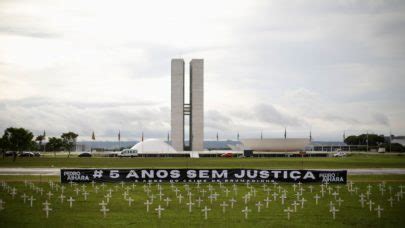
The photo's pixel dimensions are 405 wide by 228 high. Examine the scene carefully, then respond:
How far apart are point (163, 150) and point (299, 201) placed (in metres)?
96.9

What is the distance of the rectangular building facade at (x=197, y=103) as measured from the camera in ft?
444

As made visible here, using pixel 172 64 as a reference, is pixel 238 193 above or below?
below

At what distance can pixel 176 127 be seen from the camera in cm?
13638

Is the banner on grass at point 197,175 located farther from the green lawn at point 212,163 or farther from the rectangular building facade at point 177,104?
the rectangular building facade at point 177,104

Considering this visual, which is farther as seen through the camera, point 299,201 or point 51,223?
point 299,201

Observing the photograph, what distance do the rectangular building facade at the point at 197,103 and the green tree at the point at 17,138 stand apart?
5026cm

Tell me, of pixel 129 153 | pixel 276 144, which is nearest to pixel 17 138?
pixel 129 153

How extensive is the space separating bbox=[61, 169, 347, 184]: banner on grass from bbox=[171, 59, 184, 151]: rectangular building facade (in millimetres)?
91603

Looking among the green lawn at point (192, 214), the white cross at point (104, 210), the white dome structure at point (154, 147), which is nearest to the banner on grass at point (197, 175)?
the green lawn at point (192, 214)

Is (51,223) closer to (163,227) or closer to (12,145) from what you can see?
(163,227)

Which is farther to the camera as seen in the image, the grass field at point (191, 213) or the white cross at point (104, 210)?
the white cross at point (104, 210)

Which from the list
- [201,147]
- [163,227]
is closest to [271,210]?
[163,227]

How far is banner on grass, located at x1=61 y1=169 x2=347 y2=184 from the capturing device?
141ft

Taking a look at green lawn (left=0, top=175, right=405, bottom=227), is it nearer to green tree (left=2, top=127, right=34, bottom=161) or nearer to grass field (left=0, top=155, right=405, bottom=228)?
grass field (left=0, top=155, right=405, bottom=228)
